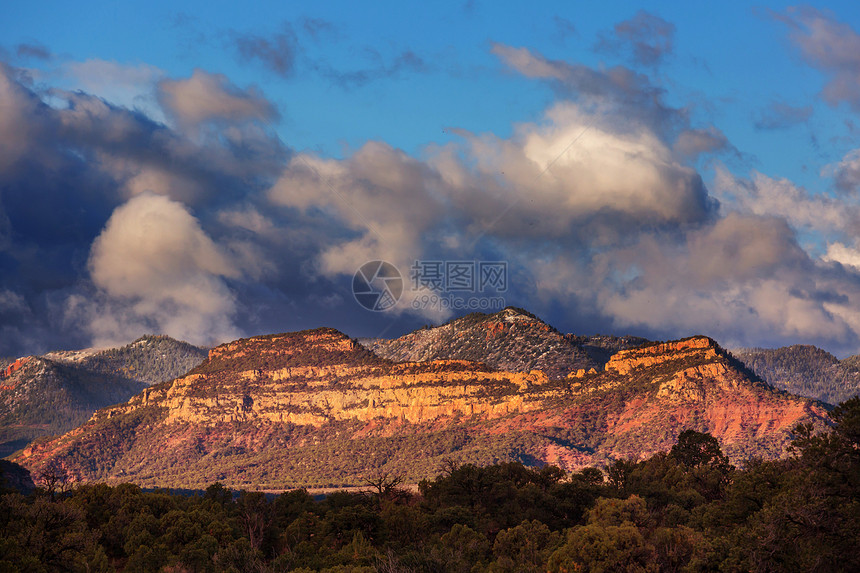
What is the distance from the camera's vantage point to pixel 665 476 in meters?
139

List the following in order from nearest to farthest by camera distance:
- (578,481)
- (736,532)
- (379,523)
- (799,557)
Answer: (799,557) → (736,532) → (379,523) → (578,481)

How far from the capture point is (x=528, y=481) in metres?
141

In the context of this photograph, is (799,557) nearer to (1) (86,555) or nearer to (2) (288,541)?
(1) (86,555)

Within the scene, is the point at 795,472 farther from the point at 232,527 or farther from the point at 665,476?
the point at 665,476

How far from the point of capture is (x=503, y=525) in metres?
115

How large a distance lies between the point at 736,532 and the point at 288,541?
63.3 meters

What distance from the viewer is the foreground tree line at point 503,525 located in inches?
1969

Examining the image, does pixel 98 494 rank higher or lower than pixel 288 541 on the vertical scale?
higher

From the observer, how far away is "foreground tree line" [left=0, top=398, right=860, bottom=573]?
50.0 metres

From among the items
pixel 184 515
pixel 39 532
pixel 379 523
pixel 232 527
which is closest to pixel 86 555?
pixel 39 532

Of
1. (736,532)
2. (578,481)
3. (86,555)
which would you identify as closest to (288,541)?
(86,555)

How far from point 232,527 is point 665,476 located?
70865mm

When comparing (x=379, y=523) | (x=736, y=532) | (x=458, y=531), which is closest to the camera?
(x=736, y=532)

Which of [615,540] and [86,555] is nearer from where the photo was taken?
[615,540]
